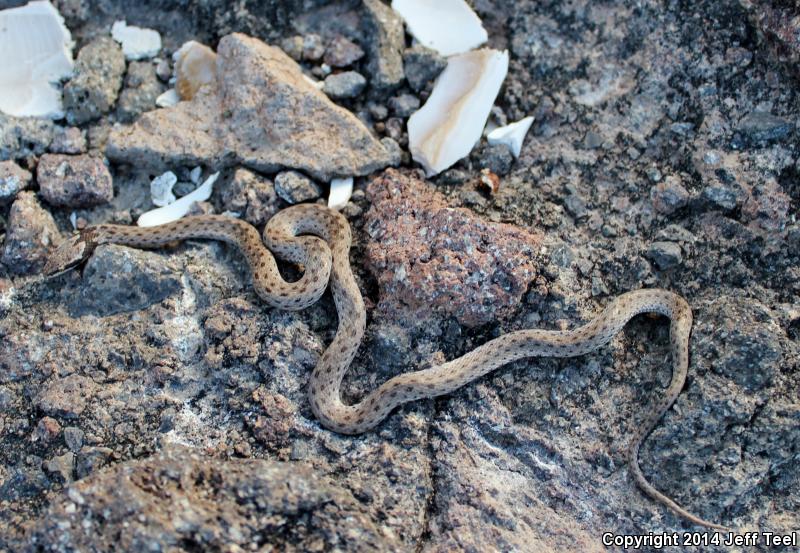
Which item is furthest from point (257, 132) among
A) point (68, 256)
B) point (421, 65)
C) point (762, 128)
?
point (762, 128)

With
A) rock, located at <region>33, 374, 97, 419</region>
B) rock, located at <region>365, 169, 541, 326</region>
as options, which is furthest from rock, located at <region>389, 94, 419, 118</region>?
rock, located at <region>33, 374, 97, 419</region>

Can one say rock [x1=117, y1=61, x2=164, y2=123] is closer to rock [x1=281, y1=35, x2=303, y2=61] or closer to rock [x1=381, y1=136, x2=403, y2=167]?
rock [x1=281, y1=35, x2=303, y2=61]

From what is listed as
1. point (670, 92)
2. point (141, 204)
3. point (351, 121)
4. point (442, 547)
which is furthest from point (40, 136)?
point (670, 92)

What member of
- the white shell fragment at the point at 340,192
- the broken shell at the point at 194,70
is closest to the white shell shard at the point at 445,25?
the white shell fragment at the point at 340,192

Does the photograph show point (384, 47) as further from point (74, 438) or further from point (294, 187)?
point (74, 438)

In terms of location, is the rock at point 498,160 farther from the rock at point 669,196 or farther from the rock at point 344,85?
the rock at point 344,85

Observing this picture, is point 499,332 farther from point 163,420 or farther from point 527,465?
point 163,420
